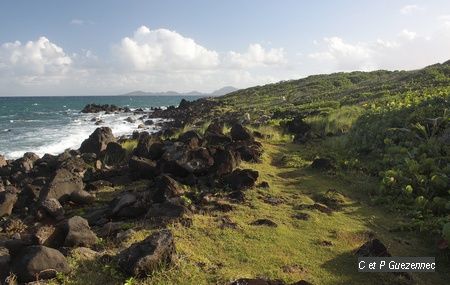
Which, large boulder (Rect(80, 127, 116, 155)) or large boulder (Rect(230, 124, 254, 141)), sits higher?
large boulder (Rect(230, 124, 254, 141))

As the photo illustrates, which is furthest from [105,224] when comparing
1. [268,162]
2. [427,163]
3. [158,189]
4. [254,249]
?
[427,163]

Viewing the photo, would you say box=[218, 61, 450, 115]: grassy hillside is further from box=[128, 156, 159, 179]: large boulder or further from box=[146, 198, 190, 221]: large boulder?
box=[146, 198, 190, 221]: large boulder

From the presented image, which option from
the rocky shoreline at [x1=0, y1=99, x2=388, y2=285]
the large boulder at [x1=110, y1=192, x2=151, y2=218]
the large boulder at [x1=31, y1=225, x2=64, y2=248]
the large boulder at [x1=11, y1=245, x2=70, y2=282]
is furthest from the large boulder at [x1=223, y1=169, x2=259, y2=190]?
the large boulder at [x1=11, y1=245, x2=70, y2=282]

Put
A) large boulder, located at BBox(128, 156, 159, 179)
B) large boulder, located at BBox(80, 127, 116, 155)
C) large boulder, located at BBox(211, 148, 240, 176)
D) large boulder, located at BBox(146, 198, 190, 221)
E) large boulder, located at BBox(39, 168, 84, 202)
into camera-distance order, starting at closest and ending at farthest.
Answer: large boulder, located at BBox(146, 198, 190, 221)
large boulder, located at BBox(39, 168, 84, 202)
large boulder, located at BBox(211, 148, 240, 176)
large boulder, located at BBox(128, 156, 159, 179)
large boulder, located at BBox(80, 127, 116, 155)

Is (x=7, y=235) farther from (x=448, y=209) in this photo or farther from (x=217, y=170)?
(x=448, y=209)

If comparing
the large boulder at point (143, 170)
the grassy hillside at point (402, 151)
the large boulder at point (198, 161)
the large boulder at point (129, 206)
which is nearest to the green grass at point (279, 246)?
the grassy hillside at point (402, 151)

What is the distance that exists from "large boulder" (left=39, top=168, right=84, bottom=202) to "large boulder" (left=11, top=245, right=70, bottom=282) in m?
5.03

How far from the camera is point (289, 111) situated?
118ft

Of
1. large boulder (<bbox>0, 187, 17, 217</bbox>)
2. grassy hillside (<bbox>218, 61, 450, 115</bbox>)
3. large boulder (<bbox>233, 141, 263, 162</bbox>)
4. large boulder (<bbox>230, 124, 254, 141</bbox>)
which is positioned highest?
grassy hillside (<bbox>218, 61, 450, 115</bbox>)

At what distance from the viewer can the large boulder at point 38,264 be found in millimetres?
7551

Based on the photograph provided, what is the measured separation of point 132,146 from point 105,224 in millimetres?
11892

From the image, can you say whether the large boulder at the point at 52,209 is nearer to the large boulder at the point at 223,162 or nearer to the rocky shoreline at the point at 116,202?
the rocky shoreline at the point at 116,202

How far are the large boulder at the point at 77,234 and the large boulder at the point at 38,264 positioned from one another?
890 mm

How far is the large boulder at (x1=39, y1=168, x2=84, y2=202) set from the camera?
12.8 meters
